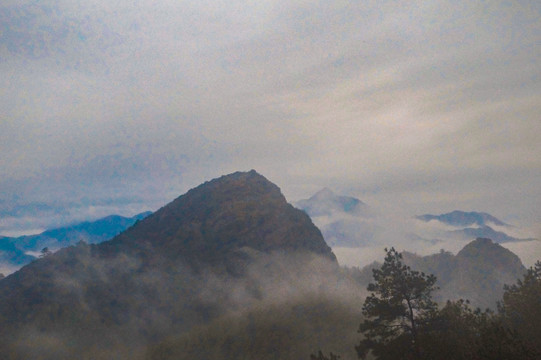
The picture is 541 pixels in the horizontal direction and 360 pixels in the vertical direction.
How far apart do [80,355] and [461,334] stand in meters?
173

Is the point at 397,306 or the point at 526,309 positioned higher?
the point at 397,306

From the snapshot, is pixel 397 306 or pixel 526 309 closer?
pixel 397 306

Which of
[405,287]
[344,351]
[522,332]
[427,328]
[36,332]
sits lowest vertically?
[344,351]

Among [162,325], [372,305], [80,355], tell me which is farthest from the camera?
[162,325]

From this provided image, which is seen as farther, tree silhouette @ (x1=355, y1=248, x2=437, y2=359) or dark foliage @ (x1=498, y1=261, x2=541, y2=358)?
dark foliage @ (x1=498, y1=261, x2=541, y2=358)

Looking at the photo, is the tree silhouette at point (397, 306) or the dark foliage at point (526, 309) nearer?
the tree silhouette at point (397, 306)

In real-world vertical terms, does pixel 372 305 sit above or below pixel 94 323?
above

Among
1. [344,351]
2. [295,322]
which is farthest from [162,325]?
[344,351]

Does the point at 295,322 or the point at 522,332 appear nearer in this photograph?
the point at 522,332

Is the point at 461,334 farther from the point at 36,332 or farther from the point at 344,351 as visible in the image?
the point at 36,332

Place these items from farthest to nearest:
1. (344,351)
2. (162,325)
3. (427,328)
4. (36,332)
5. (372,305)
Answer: (162,325) < (36,332) < (344,351) < (372,305) < (427,328)

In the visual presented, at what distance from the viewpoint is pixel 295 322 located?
172 meters

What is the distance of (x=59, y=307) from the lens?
631 ft

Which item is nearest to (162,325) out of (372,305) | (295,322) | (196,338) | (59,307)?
(196,338)
